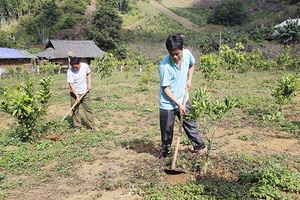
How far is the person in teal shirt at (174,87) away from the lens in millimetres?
3531

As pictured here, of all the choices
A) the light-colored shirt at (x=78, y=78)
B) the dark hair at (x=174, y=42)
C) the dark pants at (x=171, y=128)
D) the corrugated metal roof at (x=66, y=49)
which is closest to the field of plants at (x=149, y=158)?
the dark pants at (x=171, y=128)

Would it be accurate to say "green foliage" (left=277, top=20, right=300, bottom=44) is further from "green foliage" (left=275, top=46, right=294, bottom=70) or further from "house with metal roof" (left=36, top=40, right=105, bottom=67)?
"house with metal roof" (left=36, top=40, right=105, bottom=67)

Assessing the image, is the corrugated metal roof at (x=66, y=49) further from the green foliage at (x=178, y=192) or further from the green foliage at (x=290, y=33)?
the green foliage at (x=178, y=192)

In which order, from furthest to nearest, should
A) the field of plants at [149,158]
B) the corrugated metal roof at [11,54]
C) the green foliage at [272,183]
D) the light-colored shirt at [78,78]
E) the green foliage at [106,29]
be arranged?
the green foliage at [106,29], the corrugated metal roof at [11,54], the light-colored shirt at [78,78], the field of plants at [149,158], the green foliage at [272,183]

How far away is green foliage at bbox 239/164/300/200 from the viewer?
3.00 meters

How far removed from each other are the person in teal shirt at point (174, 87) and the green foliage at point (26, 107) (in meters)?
2.57

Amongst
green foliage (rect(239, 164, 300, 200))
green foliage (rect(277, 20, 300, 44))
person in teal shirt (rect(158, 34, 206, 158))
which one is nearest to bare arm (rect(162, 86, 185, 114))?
person in teal shirt (rect(158, 34, 206, 158))

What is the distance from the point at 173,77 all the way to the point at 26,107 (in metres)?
2.79

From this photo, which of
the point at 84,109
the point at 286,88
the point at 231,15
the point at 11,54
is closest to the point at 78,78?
the point at 84,109

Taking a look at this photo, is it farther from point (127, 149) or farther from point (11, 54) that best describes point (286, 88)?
point (11, 54)

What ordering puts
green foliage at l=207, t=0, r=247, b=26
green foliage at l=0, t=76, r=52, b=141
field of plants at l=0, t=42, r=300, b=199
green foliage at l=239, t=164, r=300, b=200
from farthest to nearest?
green foliage at l=207, t=0, r=247, b=26 < green foliage at l=0, t=76, r=52, b=141 < field of plants at l=0, t=42, r=300, b=199 < green foliage at l=239, t=164, r=300, b=200

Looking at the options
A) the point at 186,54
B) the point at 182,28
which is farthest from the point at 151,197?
the point at 182,28

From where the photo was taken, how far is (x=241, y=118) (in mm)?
6715

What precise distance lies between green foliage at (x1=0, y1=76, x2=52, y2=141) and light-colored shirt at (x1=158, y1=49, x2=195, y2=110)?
2.61m
